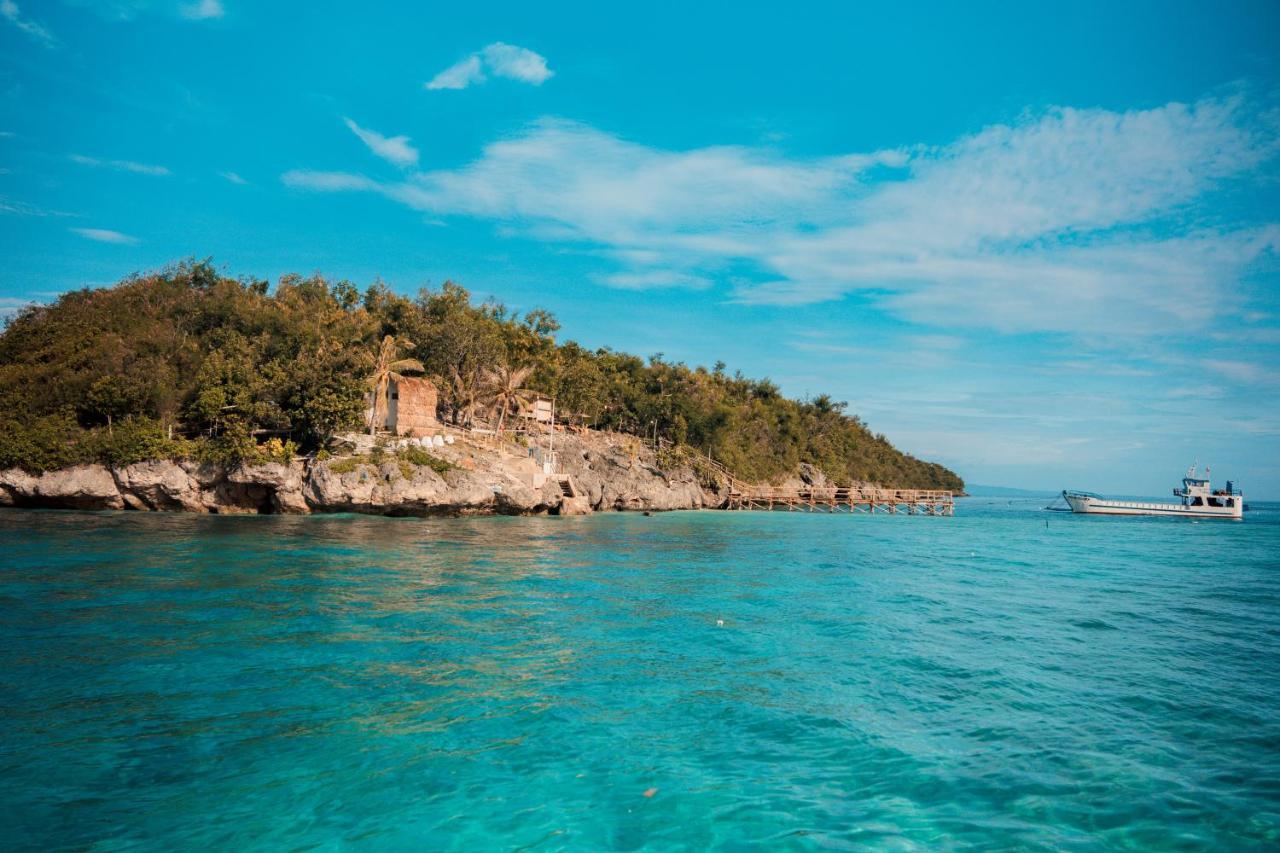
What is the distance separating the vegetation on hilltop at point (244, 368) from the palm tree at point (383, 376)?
23cm

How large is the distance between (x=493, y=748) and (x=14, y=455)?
40661 mm

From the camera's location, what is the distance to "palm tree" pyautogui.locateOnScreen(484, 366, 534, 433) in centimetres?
5266

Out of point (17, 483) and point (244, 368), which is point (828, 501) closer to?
point (244, 368)

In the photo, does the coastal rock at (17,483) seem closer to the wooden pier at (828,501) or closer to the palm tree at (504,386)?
the palm tree at (504,386)

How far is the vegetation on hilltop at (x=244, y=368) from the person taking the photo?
36.0 m

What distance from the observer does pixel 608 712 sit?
27.6ft

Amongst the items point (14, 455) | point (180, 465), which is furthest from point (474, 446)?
point (14, 455)

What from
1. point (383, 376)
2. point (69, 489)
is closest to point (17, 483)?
point (69, 489)

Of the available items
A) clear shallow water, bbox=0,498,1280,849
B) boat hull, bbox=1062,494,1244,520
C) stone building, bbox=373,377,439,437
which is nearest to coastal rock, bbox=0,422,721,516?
stone building, bbox=373,377,439,437

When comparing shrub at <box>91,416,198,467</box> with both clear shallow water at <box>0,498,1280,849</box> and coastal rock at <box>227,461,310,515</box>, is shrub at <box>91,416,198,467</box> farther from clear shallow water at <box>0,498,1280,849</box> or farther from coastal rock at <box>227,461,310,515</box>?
clear shallow water at <box>0,498,1280,849</box>

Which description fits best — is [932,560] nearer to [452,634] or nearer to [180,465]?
[452,634]

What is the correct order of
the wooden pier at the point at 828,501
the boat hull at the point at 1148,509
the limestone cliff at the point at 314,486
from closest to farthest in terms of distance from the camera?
the limestone cliff at the point at 314,486 < the wooden pier at the point at 828,501 < the boat hull at the point at 1148,509

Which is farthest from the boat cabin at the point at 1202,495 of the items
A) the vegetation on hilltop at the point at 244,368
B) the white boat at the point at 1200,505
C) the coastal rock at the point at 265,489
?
the coastal rock at the point at 265,489

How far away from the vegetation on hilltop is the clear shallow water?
65.9 feet
